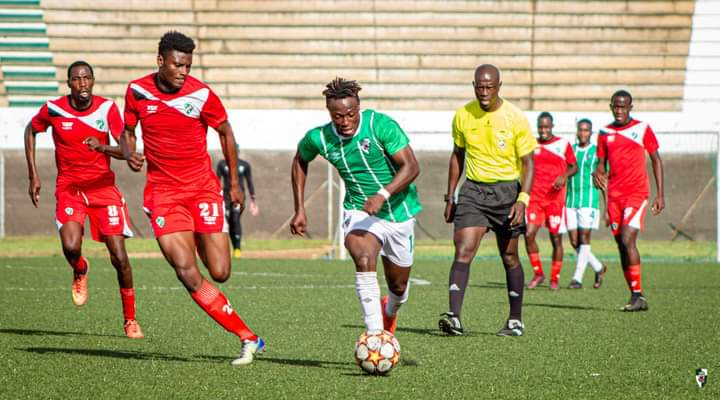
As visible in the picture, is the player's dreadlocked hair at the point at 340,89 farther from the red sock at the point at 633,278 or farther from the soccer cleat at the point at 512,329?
the red sock at the point at 633,278

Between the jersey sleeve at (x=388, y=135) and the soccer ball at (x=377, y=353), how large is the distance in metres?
1.23

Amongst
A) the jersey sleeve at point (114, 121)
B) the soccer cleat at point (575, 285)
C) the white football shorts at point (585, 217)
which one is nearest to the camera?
the jersey sleeve at point (114, 121)

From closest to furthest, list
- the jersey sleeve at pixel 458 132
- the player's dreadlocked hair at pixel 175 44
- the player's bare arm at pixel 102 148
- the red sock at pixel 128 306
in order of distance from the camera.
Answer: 1. the player's dreadlocked hair at pixel 175 44
2. the player's bare arm at pixel 102 148
3. the red sock at pixel 128 306
4. the jersey sleeve at pixel 458 132

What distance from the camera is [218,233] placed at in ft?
26.0

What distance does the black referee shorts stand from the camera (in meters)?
9.48

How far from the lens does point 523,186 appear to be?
931 centimetres

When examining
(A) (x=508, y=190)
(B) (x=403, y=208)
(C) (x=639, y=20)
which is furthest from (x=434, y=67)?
(B) (x=403, y=208)

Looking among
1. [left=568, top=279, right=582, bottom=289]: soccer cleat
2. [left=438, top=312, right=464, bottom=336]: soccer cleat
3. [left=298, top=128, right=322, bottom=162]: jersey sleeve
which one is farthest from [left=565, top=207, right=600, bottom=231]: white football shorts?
A: [left=298, top=128, right=322, bottom=162]: jersey sleeve

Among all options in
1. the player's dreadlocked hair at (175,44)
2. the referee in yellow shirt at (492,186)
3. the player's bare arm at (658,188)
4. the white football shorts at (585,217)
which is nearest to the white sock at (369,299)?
the player's dreadlocked hair at (175,44)

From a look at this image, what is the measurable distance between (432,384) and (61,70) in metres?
23.4

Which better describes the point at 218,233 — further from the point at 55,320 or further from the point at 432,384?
A: the point at 55,320

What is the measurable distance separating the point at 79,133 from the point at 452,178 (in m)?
3.19

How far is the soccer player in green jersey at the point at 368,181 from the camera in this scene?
24.2 feet

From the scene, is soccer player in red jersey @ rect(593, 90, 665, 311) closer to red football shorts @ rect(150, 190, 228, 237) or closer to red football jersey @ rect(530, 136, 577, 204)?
red football jersey @ rect(530, 136, 577, 204)
